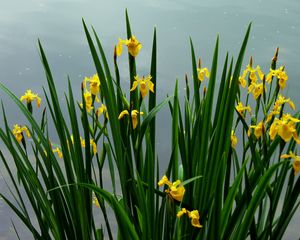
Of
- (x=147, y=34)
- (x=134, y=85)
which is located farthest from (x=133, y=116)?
(x=147, y=34)

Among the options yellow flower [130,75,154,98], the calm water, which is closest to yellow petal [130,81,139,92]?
yellow flower [130,75,154,98]

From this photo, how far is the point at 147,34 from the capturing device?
422cm

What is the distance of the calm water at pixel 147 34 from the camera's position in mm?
3465

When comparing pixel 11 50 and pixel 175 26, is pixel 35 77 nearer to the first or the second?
pixel 11 50

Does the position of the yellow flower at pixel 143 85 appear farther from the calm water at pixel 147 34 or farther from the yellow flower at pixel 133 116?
the calm water at pixel 147 34

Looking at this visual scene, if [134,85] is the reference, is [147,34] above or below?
below

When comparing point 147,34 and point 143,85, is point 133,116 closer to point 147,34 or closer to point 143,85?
point 143,85

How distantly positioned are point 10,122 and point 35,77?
668mm

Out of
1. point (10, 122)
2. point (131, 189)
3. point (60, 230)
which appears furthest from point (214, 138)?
point (10, 122)

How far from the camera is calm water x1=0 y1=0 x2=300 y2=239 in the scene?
3465 mm

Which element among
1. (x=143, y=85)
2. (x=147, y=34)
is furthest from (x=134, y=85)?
(x=147, y=34)

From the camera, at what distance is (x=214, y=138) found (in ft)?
3.76

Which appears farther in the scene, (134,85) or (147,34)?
(147,34)

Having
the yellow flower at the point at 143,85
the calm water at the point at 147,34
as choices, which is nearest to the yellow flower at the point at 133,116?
the yellow flower at the point at 143,85
